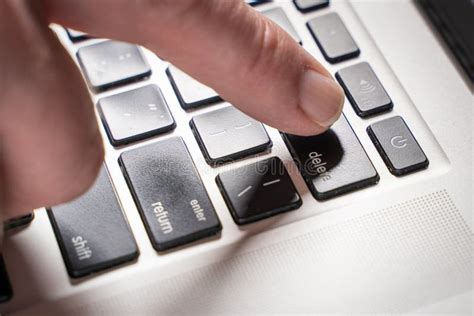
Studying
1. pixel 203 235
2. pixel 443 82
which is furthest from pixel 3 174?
pixel 443 82

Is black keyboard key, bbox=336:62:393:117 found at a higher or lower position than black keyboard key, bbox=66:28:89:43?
lower

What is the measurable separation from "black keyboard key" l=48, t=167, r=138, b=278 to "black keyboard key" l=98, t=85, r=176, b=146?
4 centimetres

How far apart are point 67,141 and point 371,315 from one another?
21cm

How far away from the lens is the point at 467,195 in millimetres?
538

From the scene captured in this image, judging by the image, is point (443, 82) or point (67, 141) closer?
point (67, 141)

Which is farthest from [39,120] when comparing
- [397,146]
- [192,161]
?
[397,146]

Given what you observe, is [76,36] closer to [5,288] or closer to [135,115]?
[135,115]

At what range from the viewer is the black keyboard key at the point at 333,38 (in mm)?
609

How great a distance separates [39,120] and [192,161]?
0.14m

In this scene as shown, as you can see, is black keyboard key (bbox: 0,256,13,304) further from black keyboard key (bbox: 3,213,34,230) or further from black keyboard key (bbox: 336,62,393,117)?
black keyboard key (bbox: 336,62,393,117)

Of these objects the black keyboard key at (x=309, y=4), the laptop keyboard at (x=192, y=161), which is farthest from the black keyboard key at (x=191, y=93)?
the black keyboard key at (x=309, y=4)

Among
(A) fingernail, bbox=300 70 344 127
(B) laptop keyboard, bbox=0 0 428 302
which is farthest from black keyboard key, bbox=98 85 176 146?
(A) fingernail, bbox=300 70 344 127

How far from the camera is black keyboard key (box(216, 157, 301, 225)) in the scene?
0.52 meters

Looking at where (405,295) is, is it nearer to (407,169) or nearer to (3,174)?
(407,169)
